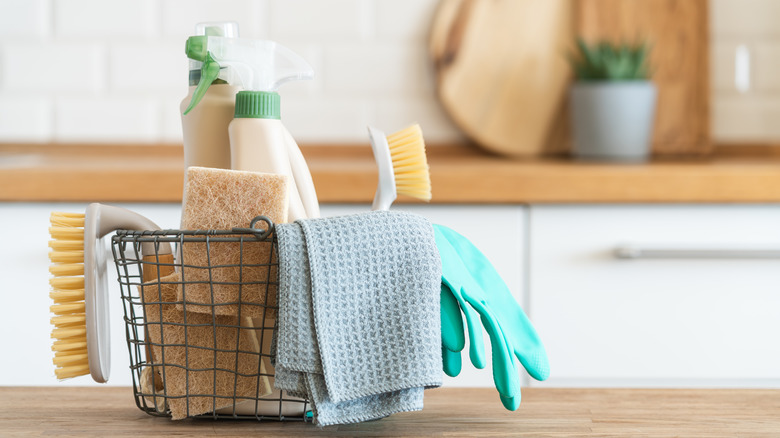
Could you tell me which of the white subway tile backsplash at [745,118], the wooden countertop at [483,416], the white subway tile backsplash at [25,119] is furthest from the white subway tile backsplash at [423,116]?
the wooden countertop at [483,416]

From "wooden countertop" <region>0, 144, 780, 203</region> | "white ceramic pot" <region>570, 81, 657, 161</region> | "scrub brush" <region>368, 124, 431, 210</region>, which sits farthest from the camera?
"white ceramic pot" <region>570, 81, 657, 161</region>

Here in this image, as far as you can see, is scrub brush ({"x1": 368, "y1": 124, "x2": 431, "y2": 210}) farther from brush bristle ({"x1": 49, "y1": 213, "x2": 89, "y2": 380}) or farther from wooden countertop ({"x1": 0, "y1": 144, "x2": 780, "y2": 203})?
wooden countertop ({"x1": 0, "y1": 144, "x2": 780, "y2": 203})

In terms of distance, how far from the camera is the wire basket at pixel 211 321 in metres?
0.50

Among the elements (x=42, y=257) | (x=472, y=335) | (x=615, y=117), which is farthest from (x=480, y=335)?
(x=615, y=117)

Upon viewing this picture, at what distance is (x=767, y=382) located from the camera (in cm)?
128

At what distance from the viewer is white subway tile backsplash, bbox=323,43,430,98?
5.72 ft

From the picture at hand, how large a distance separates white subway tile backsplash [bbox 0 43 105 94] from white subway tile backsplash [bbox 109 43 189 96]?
0.12 feet

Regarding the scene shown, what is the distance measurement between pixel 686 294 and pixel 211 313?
0.95 m

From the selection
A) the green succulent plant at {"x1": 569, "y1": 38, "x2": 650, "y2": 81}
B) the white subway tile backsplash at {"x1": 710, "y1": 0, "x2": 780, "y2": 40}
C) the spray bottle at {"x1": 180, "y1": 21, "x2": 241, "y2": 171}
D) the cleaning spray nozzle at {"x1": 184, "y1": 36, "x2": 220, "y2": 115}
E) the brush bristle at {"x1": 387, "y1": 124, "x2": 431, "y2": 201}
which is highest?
the white subway tile backsplash at {"x1": 710, "y1": 0, "x2": 780, "y2": 40}

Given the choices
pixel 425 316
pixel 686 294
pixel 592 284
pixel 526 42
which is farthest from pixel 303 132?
pixel 425 316

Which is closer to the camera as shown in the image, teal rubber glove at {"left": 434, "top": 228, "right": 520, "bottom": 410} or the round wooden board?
teal rubber glove at {"left": 434, "top": 228, "right": 520, "bottom": 410}

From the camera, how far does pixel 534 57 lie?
1704 mm

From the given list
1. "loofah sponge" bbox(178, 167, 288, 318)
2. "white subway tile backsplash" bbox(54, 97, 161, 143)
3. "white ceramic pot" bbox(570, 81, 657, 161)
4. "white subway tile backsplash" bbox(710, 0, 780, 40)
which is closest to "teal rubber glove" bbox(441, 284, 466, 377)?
"loofah sponge" bbox(178, 167, 288, 318)

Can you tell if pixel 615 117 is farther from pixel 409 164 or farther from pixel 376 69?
pixel 409 164
